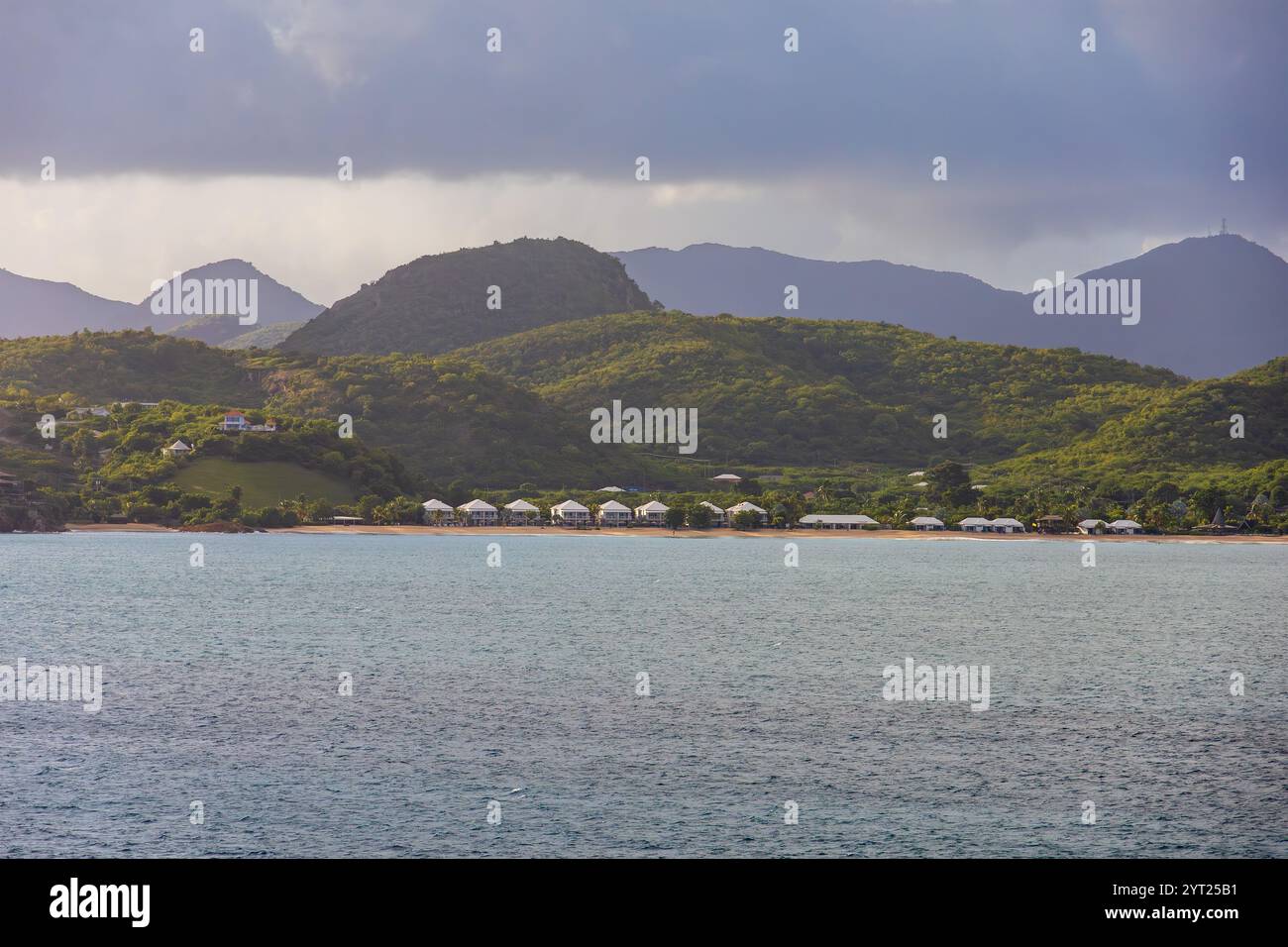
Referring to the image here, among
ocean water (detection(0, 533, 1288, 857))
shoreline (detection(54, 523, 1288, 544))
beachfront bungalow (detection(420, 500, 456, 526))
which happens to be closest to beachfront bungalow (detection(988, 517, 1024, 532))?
shoreline (detection(54, 523, 1288, 544))

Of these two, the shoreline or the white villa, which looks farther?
the white villa

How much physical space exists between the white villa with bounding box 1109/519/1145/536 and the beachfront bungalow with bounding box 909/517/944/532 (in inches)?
935

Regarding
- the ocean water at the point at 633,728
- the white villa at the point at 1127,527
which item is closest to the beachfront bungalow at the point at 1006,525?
the white villa at the point at 1127,527

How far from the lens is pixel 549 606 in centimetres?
8525

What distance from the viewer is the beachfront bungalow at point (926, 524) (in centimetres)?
19638

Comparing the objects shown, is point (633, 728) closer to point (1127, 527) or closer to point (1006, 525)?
point (1127, 527)

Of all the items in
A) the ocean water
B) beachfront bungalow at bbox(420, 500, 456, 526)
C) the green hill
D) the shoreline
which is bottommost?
the ocean water

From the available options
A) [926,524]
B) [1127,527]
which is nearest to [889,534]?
[926,524]

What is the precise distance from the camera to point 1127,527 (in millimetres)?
189875

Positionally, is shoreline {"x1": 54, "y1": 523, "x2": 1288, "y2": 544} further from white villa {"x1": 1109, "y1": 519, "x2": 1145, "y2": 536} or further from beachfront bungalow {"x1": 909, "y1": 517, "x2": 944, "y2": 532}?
beachfront bungalow {"x1": 909, "y1": 517, "x2": 944, "y2": 532}

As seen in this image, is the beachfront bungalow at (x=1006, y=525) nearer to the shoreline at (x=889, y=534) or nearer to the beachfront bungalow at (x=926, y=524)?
the shoreline at (x=889, y=534)

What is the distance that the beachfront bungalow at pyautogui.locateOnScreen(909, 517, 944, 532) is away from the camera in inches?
7731

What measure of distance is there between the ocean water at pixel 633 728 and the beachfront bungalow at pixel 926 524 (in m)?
101

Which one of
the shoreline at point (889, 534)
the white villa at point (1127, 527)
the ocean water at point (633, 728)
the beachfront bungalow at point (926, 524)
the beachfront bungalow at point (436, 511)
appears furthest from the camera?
the beachfront bungalow at point (436, 511)
